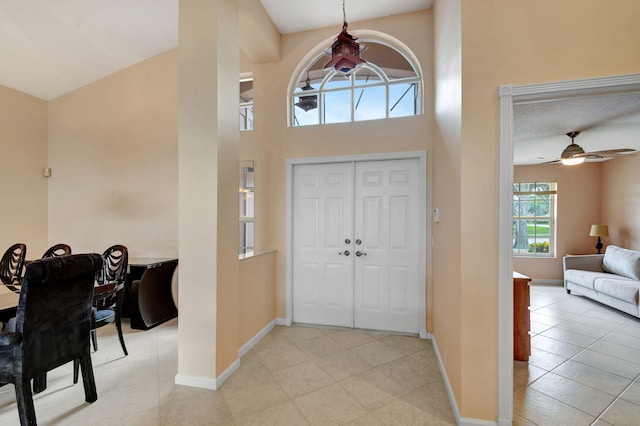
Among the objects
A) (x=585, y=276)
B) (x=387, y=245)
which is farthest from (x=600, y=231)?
(x=387, y=245)

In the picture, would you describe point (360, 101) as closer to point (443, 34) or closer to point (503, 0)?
point (443, 34)

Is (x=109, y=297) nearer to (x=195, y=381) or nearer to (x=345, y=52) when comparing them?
(x=195, y=381)

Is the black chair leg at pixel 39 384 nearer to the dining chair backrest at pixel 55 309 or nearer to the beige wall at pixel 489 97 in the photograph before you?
the dining chair backrest at pixel 55 309

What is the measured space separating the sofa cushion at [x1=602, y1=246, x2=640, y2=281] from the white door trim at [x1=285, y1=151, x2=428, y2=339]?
145 inches

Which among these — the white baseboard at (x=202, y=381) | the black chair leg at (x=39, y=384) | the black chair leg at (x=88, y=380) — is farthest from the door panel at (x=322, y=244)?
the black chair leg at (x=39, y=384)

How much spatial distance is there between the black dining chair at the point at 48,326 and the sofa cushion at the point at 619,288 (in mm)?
6187

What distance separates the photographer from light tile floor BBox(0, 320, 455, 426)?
1934 mm

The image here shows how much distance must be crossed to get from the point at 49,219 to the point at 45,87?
2.02 meters

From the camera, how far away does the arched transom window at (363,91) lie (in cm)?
344

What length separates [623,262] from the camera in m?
4.47

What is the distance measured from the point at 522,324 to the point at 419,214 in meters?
1.44

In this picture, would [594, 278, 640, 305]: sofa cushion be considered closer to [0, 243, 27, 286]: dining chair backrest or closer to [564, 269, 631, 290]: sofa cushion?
[564, 269, 631, 290]: sofa cushion

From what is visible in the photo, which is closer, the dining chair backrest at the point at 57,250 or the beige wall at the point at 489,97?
the beige wall at the point at 489,97

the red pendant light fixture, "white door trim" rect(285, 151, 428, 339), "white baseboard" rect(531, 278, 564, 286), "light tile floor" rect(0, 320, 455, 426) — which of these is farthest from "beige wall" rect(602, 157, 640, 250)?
the red pendant light fixture
